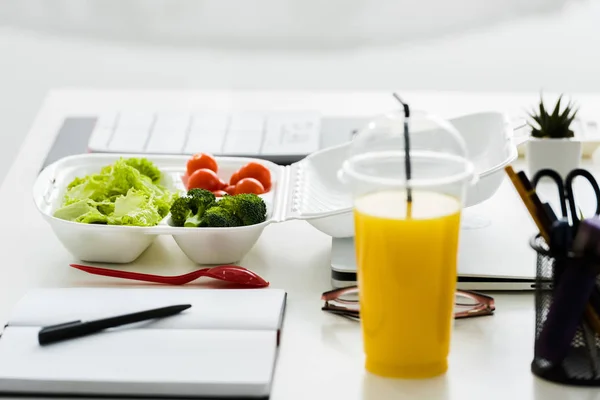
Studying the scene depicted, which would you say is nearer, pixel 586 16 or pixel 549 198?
pixel 549 198

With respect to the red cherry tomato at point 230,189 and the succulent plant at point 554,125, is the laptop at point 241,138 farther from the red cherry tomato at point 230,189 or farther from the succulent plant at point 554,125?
the red cherry tomato at point 230,189

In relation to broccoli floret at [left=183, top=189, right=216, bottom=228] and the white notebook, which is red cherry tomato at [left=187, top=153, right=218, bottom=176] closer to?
broccoli floret at [left=183, top=189, right=216, bottom=228]

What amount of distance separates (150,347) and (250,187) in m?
0.45

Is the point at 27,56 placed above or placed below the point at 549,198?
above

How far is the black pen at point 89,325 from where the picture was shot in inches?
40.9

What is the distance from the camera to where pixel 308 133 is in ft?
5.84

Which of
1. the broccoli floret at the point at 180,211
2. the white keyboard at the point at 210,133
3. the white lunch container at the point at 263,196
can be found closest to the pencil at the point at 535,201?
the white lunch container at the point at 263,196

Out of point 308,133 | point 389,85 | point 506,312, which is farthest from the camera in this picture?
point 389,85

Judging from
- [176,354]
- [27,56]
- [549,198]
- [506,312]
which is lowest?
[176,354]

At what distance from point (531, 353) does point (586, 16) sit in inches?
140

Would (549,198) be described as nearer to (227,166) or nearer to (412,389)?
(227,166)

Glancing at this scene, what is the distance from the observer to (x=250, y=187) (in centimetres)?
143

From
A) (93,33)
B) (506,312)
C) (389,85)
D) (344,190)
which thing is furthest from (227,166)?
(93,33)

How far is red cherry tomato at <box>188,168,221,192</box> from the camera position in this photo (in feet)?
4.79
